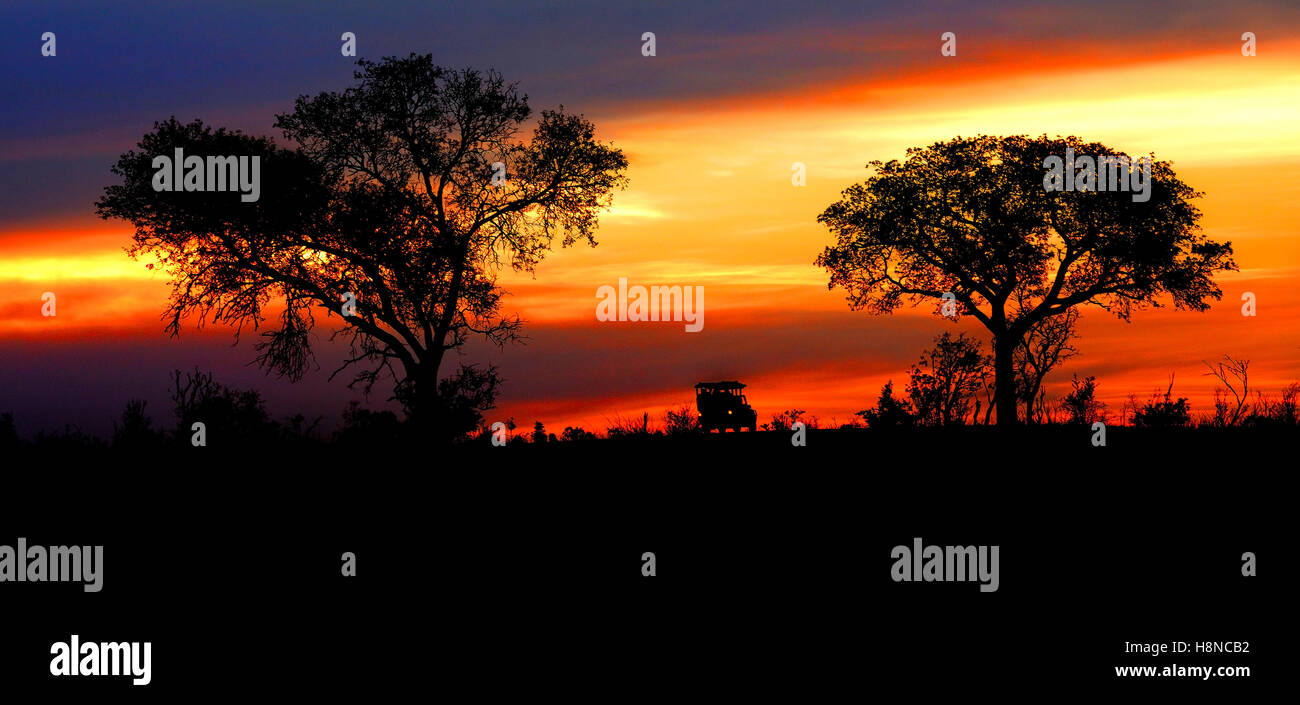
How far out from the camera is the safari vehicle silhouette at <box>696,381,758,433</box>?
4169 centimetres

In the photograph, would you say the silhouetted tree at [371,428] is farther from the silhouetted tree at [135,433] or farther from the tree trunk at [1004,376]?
the tree trunk at [1004,376]

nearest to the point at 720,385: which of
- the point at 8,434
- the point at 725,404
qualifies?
the point at 725,404

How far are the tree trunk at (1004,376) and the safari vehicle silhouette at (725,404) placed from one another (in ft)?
30.2

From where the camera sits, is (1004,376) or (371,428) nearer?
(371,428)

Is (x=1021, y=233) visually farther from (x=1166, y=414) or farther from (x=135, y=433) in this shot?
(x=135, y=433)

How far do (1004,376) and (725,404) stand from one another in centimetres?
1094

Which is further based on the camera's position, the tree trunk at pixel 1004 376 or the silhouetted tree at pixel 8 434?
the tree trunk at pixel 1004 376

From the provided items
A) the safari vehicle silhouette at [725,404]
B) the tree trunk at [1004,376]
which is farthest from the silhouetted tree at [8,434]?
the tree trunk at [1004,376]

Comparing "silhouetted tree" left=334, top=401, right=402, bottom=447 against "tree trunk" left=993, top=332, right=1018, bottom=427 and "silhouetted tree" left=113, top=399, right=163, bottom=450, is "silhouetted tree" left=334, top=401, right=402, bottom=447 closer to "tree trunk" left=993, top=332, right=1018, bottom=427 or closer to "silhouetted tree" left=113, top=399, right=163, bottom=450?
"silhouetted tree" left=113, top=399, right=163, bottom=450

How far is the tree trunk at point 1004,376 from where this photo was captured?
142ft

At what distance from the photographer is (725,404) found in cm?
4231

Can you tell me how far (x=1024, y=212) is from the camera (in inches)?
1783
